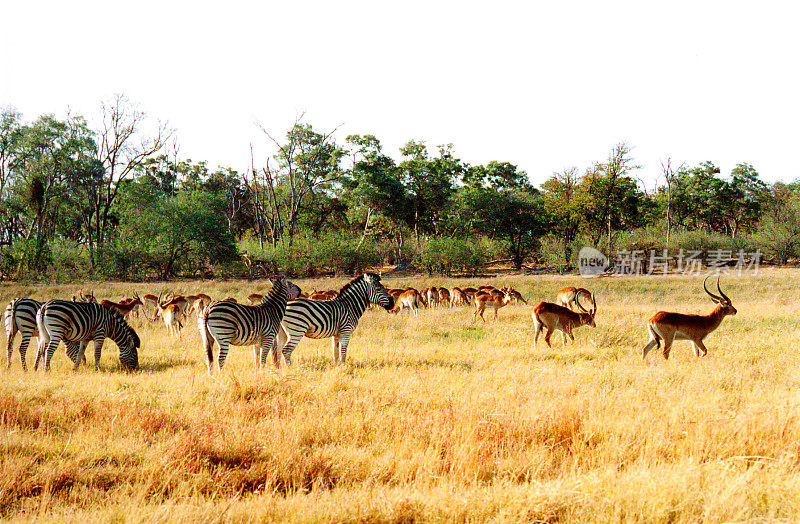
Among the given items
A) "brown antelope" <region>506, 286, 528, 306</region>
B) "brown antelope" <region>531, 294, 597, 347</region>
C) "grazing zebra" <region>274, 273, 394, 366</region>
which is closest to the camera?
"grazing zebra" <region>274, 273, 394, 366</region>

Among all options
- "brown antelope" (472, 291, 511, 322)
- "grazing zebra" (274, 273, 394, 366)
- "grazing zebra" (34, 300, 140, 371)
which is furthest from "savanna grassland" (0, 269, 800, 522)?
"brown antelope" (472, 291, 511, 322)

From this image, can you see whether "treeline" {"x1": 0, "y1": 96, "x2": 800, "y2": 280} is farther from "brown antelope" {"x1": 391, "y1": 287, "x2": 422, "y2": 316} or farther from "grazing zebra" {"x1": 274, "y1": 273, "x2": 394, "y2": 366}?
"grazing zebra" {"x1": 274, "y1": 273, "x2": 394, "y2": 366}

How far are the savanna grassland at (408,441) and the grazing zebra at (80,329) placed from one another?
442 millimetres

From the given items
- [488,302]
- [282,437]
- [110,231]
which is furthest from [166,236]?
[282,437]

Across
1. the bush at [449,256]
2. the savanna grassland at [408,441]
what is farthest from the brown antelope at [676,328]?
the bush at [449,256]

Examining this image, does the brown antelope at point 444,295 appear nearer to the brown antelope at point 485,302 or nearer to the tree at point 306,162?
the brown antelope at point 485,302

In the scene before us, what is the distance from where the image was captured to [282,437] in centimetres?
604

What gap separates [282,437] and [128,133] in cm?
4052

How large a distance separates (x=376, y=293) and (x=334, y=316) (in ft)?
4.00

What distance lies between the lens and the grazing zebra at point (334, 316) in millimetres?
10602

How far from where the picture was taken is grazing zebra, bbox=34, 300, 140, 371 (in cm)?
1039

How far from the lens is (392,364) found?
10586mm

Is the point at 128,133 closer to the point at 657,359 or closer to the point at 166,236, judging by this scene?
the point at 166,236

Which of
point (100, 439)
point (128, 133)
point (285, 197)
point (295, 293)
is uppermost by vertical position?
point (128, 133)
